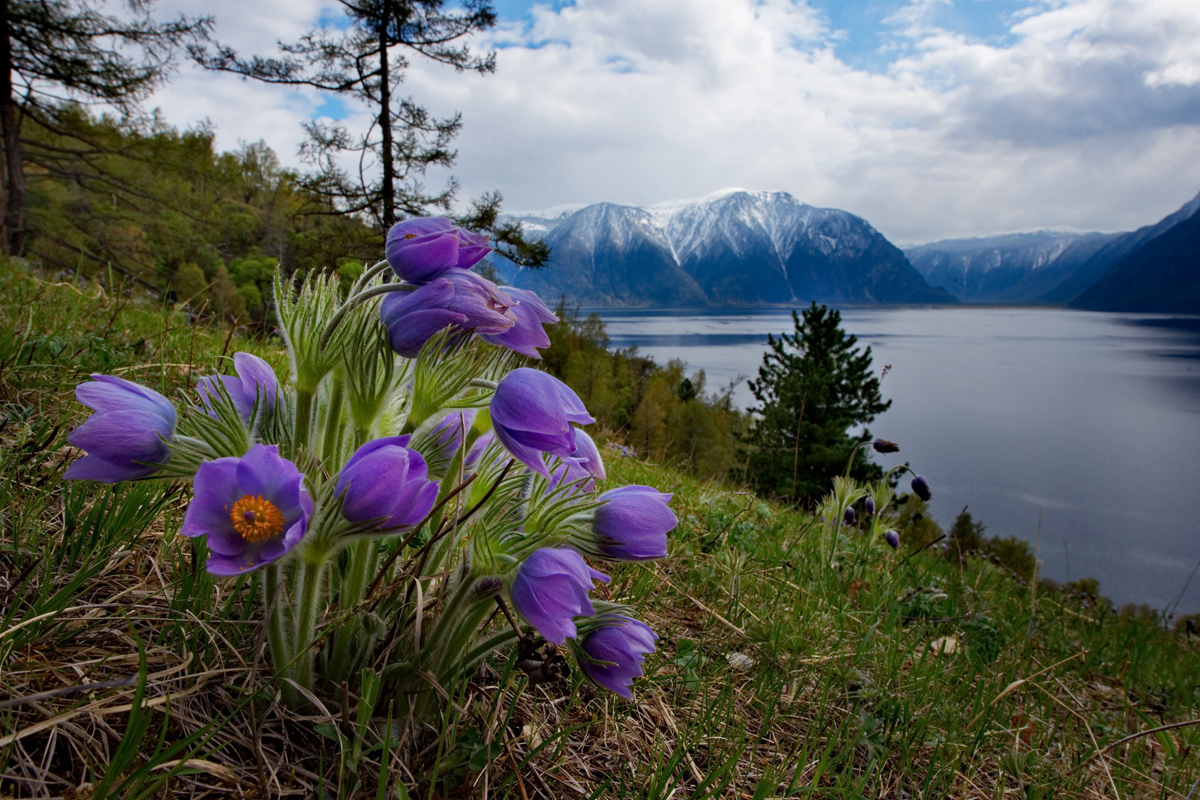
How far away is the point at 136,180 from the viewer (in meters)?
15.0

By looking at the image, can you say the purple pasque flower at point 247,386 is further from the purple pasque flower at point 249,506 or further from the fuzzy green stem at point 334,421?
the purple pasque flower at point 249,506

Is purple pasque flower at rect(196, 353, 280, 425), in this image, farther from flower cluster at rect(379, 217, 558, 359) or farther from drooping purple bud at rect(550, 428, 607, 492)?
drooping purple bud at rect(550, 428, 607, 492)

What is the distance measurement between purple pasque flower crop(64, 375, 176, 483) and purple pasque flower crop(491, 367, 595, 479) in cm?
47

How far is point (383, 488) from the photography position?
770mm

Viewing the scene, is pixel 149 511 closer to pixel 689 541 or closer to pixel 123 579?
pixel 123 579

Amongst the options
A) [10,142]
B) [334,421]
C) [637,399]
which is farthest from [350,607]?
[637,399]

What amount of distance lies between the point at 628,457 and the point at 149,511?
3613mm

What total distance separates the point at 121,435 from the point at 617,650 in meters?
0.78

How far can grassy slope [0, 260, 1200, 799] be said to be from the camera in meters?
0.92

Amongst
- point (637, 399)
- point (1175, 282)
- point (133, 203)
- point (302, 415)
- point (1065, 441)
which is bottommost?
point (1065, 441)

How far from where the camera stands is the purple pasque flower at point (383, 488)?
0.77 meters

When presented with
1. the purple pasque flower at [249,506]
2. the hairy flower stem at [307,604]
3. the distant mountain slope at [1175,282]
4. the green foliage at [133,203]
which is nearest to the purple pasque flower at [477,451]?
the hairy flower stem at [307,604]

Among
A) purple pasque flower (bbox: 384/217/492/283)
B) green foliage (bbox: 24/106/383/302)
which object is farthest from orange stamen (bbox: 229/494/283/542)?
green foliage (bbox: 24/106/383/302)

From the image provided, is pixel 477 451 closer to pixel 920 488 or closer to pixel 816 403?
pixel 920 488
